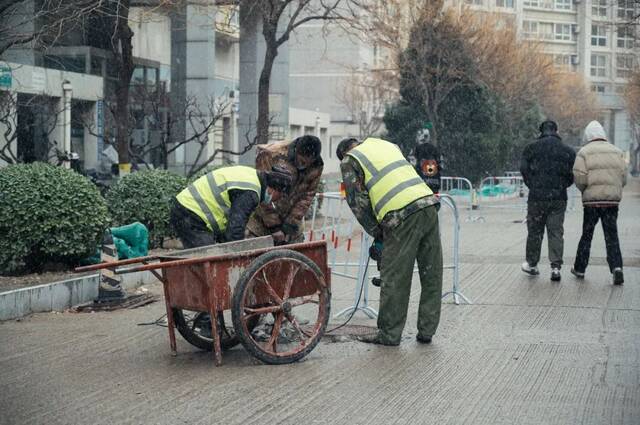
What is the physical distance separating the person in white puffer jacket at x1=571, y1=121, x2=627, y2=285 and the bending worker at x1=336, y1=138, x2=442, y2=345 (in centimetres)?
463

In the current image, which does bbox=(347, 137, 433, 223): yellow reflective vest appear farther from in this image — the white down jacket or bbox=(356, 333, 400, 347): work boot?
the white down jacket

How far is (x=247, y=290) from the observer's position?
26.0 feet

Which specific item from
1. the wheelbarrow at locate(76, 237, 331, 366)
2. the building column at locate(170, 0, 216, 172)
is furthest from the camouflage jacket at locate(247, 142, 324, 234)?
the building column at locate(170, 0, 216, 172)

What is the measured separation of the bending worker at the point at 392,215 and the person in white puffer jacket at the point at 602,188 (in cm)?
463

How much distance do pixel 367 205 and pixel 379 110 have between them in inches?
2115

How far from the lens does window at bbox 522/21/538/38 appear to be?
56388mm

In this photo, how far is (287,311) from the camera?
8.16m

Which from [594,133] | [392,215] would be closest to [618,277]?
[594,133]

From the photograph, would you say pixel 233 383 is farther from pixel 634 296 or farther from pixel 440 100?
pixel 440 100

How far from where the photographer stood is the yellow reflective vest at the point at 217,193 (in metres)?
8.64

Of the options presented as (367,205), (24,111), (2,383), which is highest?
(24,111)

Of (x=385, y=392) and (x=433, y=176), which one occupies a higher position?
(x=433, y=176)

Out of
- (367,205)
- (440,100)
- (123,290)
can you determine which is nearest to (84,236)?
(123,290)

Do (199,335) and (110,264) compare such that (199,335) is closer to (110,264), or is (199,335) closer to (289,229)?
(289,229)
